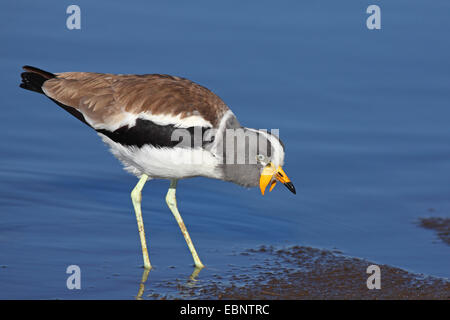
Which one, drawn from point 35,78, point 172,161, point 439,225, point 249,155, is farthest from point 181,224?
point 439,225

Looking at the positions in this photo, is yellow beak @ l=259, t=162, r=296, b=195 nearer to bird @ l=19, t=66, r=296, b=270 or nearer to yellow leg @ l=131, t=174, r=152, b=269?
bird @ l=19, t=66, r=296, b=270

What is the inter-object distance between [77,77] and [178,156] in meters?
1.63

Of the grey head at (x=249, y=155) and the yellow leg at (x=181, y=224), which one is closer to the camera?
the grey head at (x=249, y=155)

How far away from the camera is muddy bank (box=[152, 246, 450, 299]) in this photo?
319 inches

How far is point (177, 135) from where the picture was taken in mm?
8281

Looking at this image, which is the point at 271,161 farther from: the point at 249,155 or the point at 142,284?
the point at 142,284

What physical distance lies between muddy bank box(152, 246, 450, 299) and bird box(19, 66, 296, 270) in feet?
1.80

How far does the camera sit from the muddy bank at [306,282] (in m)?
8.11

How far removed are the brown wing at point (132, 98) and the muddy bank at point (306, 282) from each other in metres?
1.48

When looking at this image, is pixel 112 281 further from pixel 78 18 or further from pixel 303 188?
pixel 78 18

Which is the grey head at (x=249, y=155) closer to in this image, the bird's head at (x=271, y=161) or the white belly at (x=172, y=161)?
the bird's head at (x=271, y=161)

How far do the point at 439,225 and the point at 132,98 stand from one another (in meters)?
3.71

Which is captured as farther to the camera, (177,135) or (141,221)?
(141,221)

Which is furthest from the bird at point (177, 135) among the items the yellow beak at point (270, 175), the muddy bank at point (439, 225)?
the muddy bank at point (439, 225)
